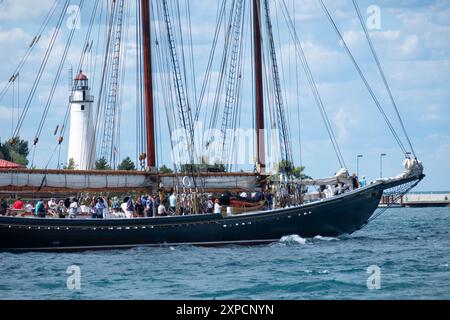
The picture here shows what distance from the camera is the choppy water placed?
137 feet

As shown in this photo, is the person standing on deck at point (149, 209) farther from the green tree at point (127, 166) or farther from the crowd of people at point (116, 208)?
the green tree at point (127, 166)

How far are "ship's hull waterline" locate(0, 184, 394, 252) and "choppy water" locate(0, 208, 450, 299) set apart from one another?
2.96 feet

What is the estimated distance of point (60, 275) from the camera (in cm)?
4747

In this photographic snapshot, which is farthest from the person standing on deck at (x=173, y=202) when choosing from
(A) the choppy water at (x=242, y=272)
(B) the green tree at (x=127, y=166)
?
(B) the green tree at (x=127, y=166)

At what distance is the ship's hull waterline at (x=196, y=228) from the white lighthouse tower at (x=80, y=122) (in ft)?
103

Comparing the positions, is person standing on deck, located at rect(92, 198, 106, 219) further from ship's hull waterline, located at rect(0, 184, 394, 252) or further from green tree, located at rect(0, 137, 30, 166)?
green tree, located at rect(0, 137, 30, 166)

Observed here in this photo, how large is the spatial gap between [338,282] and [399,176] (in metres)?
24.2

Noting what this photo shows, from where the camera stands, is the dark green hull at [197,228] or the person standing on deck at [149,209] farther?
the person standing on deck at [149,209]

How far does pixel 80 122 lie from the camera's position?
321ft

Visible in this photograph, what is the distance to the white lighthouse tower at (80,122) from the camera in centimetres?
9488

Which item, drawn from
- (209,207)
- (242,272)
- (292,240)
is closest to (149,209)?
(209,207)
